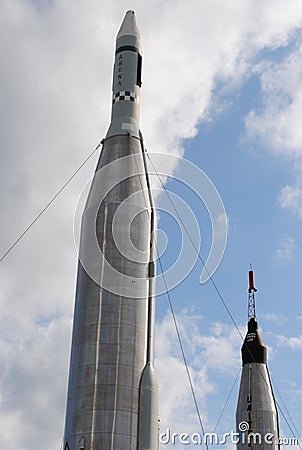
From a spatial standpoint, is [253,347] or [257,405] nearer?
[257,405]

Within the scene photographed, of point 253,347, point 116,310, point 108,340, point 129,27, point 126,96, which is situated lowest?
point 108,340

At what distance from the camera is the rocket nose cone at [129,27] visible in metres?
27.3

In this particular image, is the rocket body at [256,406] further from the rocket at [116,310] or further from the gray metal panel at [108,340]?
the gray metal panel at [108,340]

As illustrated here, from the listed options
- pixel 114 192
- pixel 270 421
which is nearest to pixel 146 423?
pixel 114 192

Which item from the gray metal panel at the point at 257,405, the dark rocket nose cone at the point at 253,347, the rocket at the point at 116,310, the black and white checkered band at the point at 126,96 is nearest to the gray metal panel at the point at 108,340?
the rocket at the point at 116,310

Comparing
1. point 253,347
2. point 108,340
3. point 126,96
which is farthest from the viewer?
point 253,347

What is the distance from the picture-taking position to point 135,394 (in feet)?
68.4

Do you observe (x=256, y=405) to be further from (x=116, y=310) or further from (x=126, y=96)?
(x=126, y=96)

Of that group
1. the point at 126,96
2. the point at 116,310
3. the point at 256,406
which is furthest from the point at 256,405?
the point at 126,96

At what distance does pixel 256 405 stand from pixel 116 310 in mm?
14614

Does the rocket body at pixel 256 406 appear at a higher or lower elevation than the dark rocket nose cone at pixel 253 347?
lower

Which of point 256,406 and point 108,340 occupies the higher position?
point 256,406

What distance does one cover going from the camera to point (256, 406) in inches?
1304

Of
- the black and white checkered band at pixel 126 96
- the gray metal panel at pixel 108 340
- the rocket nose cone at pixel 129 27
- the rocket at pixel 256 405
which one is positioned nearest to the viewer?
the gray metal panel at pixel 108 340
